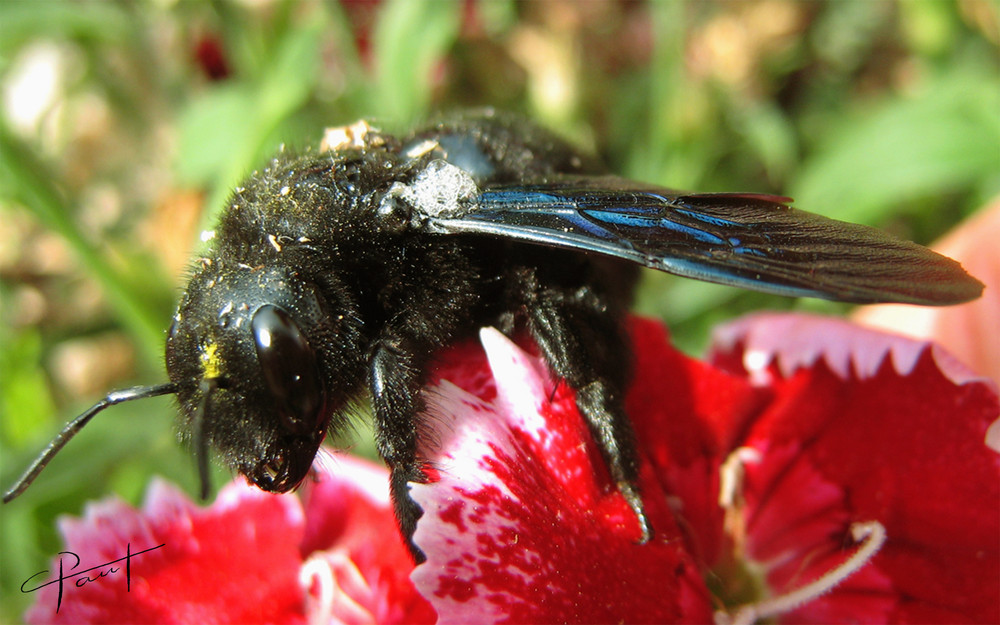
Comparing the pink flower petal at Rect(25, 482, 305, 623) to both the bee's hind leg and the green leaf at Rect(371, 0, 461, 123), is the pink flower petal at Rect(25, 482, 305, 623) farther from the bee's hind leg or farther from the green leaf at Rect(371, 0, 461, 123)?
the green leaf at Rect(371, 0, 461, 123)

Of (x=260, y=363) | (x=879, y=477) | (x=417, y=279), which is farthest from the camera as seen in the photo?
(x=879, y=477)

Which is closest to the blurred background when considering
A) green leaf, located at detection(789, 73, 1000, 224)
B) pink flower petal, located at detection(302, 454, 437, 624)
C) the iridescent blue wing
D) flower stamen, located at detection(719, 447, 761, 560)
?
green leaf, located at detection(789, 73, 1000, 224)

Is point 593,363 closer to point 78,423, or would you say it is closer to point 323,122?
point 78,423

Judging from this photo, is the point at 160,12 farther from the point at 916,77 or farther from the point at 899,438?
the point at 916,77

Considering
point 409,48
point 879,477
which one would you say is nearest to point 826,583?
point 879,477

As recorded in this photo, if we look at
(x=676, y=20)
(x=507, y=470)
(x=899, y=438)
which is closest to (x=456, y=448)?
(x=507, y=470)
